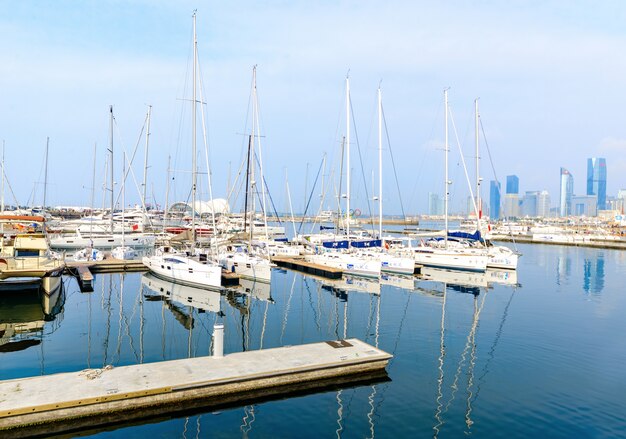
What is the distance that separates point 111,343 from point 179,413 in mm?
8065

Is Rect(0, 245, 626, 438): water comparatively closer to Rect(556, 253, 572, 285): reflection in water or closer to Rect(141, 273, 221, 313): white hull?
Rect(141, 273, 221, 313): white hull

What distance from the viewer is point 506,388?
14820mm

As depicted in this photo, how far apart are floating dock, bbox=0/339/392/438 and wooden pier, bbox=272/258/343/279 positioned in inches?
929

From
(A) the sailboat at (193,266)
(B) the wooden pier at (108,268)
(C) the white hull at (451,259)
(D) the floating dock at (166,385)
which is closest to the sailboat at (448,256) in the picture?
(C) the white hull at (451,259)

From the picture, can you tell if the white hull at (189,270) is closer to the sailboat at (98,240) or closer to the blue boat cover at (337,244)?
the blue boat cover at (337,244)

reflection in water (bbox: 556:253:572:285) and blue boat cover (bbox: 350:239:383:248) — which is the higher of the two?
blue boat cover (bbox: 350:239:383:248)

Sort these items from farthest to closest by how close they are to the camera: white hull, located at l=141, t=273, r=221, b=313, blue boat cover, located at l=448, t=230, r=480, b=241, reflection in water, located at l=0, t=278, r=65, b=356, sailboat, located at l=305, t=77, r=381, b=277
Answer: blue boat cover, located at l=448, t=230, r=480, b=241
sailboat, located at l=305, t=77, r=381, b=277
white hull, located at l=141, t=273, r=221, b=313
reflection in water, located at l=0, t=278, r=65, b=356

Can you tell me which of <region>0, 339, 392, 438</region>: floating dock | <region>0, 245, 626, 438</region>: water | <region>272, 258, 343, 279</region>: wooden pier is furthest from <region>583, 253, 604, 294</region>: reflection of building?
<region>0, 339, 392, 438</region>: floating dock

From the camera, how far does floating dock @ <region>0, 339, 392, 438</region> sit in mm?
10891

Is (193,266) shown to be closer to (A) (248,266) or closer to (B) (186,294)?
(B) (186,294)

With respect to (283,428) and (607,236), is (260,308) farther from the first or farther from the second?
(607,236)

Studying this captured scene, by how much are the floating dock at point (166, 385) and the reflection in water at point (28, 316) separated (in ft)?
25.1

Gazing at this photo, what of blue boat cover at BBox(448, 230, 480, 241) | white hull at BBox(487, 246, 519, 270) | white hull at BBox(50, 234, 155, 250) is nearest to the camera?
white hull at BBox(487, 246, 519, 270)

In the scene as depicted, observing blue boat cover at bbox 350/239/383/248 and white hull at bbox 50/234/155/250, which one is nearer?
blue boat cover at bbox 350/239/383/248
